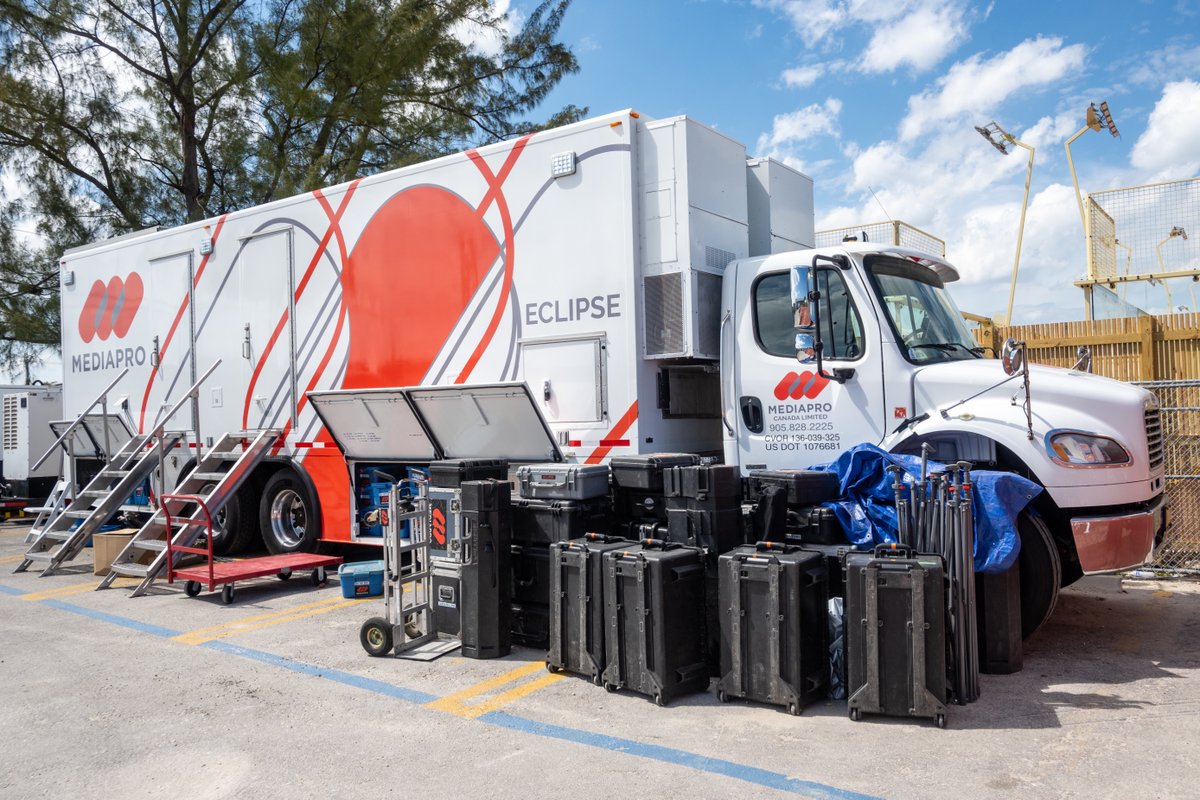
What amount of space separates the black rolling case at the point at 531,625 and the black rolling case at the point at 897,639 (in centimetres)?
218

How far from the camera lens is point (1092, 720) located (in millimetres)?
4500

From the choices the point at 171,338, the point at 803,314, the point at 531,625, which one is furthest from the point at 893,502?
the point at 171,338

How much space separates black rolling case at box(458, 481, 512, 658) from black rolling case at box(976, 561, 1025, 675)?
2946mm

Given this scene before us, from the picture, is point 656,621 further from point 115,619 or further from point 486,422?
point 115,619

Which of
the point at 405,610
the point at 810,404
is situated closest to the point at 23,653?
the point at 405,610

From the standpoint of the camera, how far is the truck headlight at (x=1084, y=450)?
17.9 ft

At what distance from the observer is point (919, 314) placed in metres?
6.54

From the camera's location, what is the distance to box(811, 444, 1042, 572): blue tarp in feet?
16.8

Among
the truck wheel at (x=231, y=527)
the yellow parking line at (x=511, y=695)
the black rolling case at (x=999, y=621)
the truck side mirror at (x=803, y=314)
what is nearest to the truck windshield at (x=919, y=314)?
the truck side mirror at (x=803, y=314)

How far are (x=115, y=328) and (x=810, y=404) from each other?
9.29 metres

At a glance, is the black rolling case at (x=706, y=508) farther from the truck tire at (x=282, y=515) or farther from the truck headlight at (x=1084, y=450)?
the truck tire at (x=282, y=515)

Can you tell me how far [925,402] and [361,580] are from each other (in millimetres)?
4932

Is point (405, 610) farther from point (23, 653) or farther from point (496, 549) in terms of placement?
point (23, 653)

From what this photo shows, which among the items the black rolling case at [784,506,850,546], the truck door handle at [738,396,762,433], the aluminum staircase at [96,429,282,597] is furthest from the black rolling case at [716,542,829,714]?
the aluminum staircase at [96,429,282,597]
